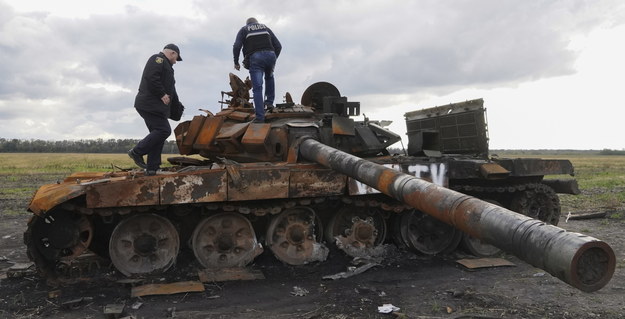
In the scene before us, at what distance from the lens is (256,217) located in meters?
7.92

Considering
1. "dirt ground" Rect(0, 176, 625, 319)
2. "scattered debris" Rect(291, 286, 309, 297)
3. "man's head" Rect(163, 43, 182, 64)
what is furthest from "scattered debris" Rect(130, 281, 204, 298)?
"man's head" Rect(163, 43, 182, 64)

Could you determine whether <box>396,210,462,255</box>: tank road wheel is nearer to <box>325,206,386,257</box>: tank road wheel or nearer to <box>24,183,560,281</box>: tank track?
<box>24,183,560,281</box>: tank track

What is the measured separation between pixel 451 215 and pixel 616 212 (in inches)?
494

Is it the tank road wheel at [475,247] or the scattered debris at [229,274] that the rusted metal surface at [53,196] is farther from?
the tank road wheel at [475,247]

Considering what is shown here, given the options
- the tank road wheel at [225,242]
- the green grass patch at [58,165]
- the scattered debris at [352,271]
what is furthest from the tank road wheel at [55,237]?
the green grass patch at [58,165]

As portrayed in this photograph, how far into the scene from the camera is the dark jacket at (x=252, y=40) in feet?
29.5

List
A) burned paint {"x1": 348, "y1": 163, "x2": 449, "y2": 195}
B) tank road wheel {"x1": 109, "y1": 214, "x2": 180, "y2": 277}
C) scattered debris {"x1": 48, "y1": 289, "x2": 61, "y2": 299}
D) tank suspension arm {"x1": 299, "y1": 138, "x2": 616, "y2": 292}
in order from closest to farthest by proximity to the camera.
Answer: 1. tank suspension arm {"x1": 299, "y1": 138, "x2": 616, "y2": 292}
2. scattered debris {"x1": 48, "y1": 289, "x2": 61, "y2": 299}
3. tank road wheel {"x1": 109, "y1": 214, "x2": 180, "y2": 277}
4. burned paint {"x1": 348, "y1": 163, "x2": 449, "y2": 195}

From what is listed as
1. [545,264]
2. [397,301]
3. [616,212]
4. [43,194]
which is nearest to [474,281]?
[397,301]

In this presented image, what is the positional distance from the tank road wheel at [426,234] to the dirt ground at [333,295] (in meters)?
0.55

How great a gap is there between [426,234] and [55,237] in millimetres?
5980

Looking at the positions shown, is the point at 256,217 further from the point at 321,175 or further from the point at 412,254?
the point at 412,254

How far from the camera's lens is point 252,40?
29.5 feet

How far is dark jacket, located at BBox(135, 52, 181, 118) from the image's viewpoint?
703cm

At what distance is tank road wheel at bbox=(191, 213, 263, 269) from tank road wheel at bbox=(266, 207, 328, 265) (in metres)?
0.33
